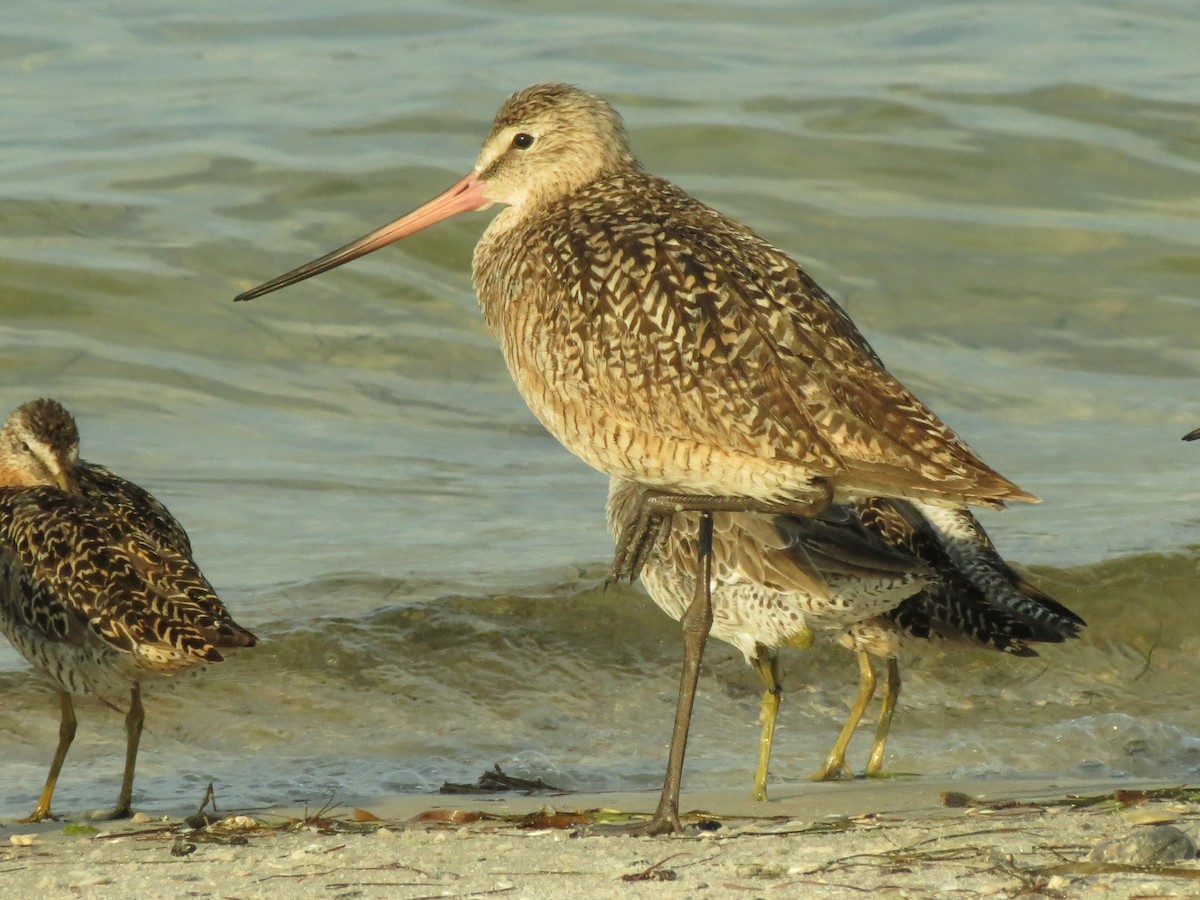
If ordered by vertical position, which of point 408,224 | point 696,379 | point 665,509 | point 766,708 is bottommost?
point 766,708

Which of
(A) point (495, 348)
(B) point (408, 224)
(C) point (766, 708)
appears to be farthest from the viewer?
(A) point (495, 348)

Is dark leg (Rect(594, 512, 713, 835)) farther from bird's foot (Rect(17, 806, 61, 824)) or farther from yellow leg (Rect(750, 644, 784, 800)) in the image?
bird's foot (Rect(17, 806, 61, 824))

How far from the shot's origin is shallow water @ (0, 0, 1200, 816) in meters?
6.18

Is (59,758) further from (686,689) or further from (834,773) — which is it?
(834,773)

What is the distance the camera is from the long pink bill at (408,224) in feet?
19.1

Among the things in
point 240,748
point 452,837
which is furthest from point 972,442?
point 452,837

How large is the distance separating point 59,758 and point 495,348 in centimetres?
500

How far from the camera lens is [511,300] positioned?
4.95m

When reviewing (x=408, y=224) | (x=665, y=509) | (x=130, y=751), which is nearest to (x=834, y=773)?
(x=665, y=509)

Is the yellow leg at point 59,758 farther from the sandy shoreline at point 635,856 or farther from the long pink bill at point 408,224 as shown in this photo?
the long pink bill at point 408,224

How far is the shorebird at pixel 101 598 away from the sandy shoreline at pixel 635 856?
51 centimetres

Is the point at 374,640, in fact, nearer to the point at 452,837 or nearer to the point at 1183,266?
the point at 452,837

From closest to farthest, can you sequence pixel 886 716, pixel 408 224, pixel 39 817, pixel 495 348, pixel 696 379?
pixel 696 379
pixel 39 817
pixel 886 716
pixel 408 224
pixel 495 348

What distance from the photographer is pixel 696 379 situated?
446cm
